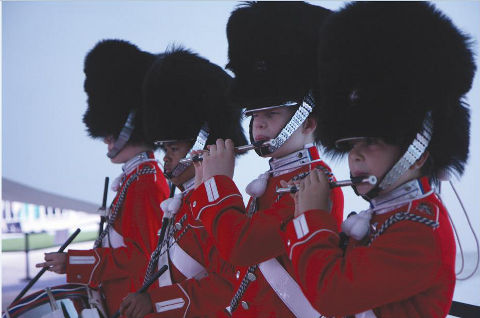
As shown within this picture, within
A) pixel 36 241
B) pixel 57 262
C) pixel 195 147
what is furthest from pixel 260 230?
pixel 36 241

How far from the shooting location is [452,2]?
7.24 ft

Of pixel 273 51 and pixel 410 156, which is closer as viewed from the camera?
pixel 410 156

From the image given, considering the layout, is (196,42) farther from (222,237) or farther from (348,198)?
(222,237)

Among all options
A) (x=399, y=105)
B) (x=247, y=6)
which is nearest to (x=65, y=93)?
(x=247, y=6)

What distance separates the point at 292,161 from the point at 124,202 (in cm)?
114

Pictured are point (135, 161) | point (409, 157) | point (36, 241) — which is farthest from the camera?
point (36, 241)

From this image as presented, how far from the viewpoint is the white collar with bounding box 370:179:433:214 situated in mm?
1287

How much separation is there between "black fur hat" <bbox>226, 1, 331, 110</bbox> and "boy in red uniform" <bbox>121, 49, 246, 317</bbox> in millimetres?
400

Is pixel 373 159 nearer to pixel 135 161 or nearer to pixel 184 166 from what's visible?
pixel 184 166

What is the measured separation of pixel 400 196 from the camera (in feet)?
4.28

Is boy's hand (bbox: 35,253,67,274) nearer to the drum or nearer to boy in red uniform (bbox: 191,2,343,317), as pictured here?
the drum

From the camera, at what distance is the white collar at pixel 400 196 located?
1287mm

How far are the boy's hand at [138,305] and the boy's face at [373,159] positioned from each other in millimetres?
984

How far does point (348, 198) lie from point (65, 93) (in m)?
3.68
